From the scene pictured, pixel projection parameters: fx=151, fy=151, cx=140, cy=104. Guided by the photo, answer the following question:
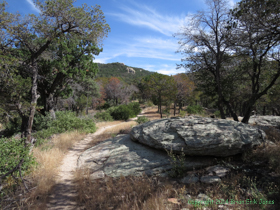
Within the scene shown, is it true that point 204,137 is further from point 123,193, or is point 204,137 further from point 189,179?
point 123,193

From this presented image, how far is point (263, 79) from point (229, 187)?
321 inches

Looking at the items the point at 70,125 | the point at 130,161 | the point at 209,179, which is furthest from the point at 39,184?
the point at 70,125

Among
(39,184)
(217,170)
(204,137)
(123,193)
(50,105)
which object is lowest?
(123,193)

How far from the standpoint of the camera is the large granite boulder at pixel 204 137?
17.2ft

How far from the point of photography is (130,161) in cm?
595

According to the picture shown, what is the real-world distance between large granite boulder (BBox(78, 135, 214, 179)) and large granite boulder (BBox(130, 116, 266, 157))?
1.09 feet

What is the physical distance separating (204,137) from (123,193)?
3.29 meters

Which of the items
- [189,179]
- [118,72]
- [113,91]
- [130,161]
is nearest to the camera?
[189,179]

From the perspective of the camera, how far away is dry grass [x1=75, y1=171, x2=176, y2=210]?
3.52 meters

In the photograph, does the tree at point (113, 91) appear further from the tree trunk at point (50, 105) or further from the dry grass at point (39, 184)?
the dry grass at point (39, 184)

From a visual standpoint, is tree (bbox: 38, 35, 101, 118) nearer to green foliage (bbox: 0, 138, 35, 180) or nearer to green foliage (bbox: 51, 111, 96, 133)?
green foliage (bbox: 51, 111, 96, 133)

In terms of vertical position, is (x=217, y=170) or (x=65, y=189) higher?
(x=217, y=170)

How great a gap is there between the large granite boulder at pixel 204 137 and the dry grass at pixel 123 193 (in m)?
1.54

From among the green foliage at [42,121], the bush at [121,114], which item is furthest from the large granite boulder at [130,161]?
the bush at [121,114]
